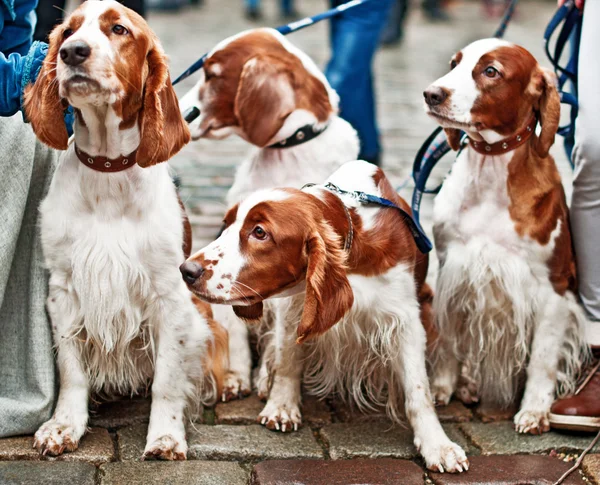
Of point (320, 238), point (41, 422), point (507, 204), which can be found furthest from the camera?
point (507, 204)

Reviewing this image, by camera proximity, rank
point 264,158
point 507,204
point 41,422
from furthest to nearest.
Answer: point 264,158 < point 507,204 < point 41,422

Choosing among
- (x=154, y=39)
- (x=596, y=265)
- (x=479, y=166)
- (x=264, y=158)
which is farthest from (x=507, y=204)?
(x=154, y=39)

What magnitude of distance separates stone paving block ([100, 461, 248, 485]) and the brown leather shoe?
1337mm

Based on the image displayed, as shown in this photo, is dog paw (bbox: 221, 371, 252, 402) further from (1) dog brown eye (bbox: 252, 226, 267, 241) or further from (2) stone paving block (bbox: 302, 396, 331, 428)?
(1) dog brown eye (bbox: 252, 226, 267, 241)

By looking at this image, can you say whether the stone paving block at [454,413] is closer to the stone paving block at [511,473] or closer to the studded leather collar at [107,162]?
the stone paving block at [511,473]

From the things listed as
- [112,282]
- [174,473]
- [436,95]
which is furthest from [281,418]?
[436,95]

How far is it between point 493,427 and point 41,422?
1.80 metres

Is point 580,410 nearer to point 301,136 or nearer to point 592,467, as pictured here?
point 592,467

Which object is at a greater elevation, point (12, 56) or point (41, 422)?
point (12, 56)

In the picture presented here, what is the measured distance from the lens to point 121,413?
3.73m

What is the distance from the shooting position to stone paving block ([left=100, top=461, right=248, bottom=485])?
3158mm

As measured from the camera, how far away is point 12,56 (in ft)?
11.0

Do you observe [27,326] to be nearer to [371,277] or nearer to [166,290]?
[166,290]

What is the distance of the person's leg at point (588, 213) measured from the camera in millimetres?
3723
